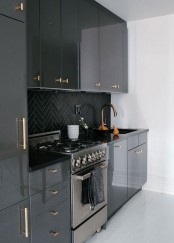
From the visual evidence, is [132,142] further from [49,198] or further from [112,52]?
[49,198]

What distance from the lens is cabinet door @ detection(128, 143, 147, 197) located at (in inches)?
132

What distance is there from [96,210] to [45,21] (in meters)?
1.73

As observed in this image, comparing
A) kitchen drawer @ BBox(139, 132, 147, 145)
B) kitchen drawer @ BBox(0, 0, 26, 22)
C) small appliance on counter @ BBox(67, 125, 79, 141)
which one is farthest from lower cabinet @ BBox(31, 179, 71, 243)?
kitchen drawer @ BBox(139, 132, 147, 145)

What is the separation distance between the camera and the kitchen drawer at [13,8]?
145cm

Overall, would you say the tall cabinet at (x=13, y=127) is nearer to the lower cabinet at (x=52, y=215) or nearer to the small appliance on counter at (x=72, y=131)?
the lower cabinet at (x=52, y=215)

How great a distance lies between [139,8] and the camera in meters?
3.31

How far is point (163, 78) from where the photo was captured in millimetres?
3713

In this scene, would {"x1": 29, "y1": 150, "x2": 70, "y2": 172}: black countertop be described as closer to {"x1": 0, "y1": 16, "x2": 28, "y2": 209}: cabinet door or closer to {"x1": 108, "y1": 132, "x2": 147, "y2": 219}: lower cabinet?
{"x1": 0, "y1": 16, "x2": 28, "y2": 209}: cabinet door

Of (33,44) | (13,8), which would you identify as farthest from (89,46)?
(13,8)

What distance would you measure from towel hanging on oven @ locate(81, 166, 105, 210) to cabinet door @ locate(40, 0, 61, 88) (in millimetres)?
857

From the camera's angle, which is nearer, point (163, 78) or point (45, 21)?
point (45, 21)

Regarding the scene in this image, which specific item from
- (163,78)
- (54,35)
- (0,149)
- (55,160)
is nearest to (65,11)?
(54,35)

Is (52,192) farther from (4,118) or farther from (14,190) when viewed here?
(4,118)

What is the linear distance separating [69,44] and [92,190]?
135 cm
